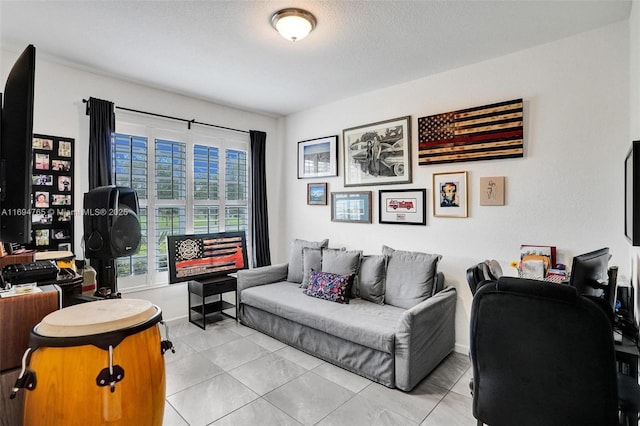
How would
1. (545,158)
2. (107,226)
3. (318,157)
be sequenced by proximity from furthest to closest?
(318,157)
(545,158)
(107,226)

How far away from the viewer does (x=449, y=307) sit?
2.93 metres

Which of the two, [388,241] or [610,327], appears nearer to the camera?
[610,327]

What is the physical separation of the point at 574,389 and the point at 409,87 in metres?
2.94

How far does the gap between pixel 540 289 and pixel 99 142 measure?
3.63 metres

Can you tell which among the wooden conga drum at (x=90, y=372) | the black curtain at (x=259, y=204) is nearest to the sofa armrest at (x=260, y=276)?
the black curtain at (x=259, y=204)

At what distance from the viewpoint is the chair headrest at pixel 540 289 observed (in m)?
1.22

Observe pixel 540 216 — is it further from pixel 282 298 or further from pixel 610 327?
pixel 282 298

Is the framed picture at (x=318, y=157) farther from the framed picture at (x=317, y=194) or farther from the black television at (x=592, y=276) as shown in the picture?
the black television at (x=592, y=276)

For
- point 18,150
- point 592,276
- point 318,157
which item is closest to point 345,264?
point 318,157

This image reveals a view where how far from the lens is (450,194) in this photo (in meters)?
3.12

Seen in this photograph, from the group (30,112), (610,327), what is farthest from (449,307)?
(30,112)

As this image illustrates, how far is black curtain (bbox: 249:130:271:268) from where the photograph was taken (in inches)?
174

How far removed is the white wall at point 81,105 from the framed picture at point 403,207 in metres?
2.39

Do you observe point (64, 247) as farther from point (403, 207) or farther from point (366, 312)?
point (403, 207)
